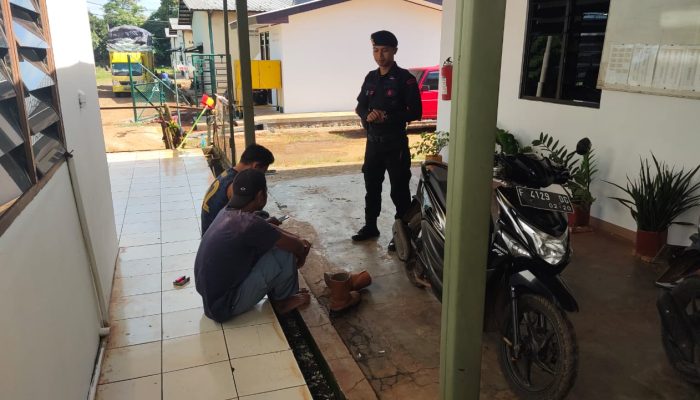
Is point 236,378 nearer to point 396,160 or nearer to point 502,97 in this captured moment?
point 396,160

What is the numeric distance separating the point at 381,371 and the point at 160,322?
1.43m

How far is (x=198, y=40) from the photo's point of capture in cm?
2217

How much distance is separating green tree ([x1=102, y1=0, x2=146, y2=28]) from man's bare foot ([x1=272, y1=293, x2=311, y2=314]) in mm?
49292

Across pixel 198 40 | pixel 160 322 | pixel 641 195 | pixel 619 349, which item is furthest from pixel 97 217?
pixel 198 40

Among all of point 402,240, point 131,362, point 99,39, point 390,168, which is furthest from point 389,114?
point 99,39

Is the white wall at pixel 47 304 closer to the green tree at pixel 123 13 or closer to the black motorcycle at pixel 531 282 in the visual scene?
the black motorcycle at pixel 531 282

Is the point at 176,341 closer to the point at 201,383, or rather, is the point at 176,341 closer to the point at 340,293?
the point at 201,383

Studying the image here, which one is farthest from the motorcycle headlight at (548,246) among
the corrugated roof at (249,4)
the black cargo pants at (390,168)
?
the corrugated roof at (249,4)

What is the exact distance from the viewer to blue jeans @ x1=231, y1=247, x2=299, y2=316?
305 centimetres

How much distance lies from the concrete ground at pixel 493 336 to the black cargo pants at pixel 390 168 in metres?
0.40

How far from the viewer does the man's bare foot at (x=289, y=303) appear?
3250 millimetres

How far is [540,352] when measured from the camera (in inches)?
90.0

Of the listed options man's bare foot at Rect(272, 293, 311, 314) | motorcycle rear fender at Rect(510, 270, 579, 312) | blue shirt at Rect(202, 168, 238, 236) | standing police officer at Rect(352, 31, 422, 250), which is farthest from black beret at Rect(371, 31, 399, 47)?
motorcycle rear fender at Rect(510, 270, 579, 312)

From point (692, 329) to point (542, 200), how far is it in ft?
3.18
